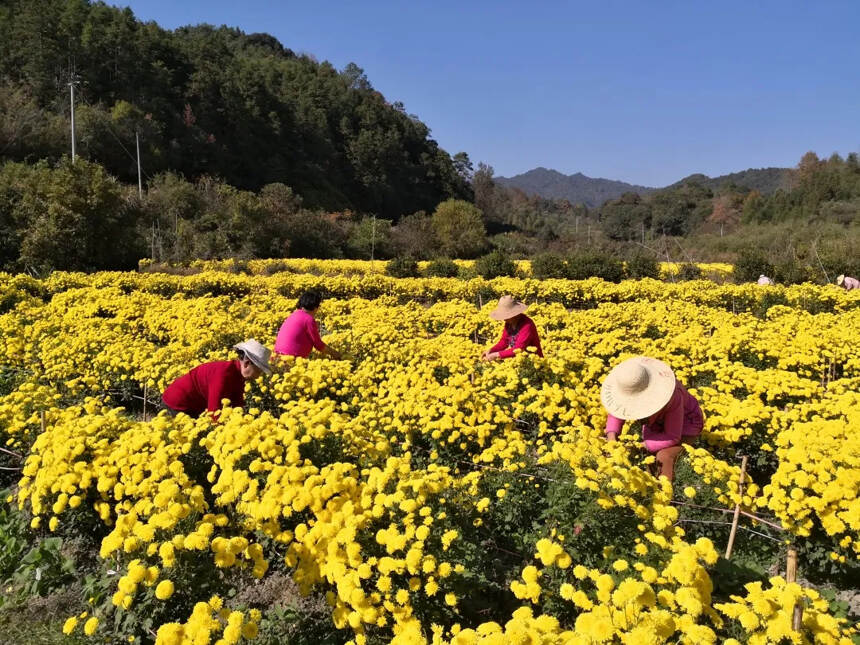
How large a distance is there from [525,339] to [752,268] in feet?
57.8

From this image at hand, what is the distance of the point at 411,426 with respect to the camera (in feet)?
14.8

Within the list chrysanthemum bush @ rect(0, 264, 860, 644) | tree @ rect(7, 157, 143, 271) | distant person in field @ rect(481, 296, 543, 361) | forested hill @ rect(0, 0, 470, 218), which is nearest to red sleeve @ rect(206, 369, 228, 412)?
chrysanthemum bush @ rect(0, 264, 860, 644)

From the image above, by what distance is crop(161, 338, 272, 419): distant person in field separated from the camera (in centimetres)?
444

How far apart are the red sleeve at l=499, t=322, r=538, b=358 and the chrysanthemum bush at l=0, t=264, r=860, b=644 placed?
1.51ft

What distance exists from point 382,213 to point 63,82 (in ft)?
127

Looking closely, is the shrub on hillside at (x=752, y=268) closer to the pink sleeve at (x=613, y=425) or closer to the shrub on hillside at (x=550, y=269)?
the shrub on hillside at (x=550, y=269)

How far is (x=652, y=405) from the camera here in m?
3.73

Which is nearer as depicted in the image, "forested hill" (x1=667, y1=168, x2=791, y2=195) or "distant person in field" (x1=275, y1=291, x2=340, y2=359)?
"distant person in field" (x1=275, y1=291, x2=340, y2=359)

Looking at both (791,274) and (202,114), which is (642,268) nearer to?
(791,274)

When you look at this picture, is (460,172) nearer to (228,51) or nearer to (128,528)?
(228,51)

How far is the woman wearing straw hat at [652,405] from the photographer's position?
12.3 feet

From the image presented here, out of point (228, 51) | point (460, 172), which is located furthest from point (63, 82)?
point (460, 172)

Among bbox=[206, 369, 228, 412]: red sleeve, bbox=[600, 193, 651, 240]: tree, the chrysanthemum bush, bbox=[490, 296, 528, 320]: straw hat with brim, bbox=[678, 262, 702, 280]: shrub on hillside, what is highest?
bbox=[600, 193, 651, 240]: tree

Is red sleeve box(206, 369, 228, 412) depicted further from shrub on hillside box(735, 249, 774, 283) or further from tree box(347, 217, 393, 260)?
tree box(347, 217, 393, 260)
